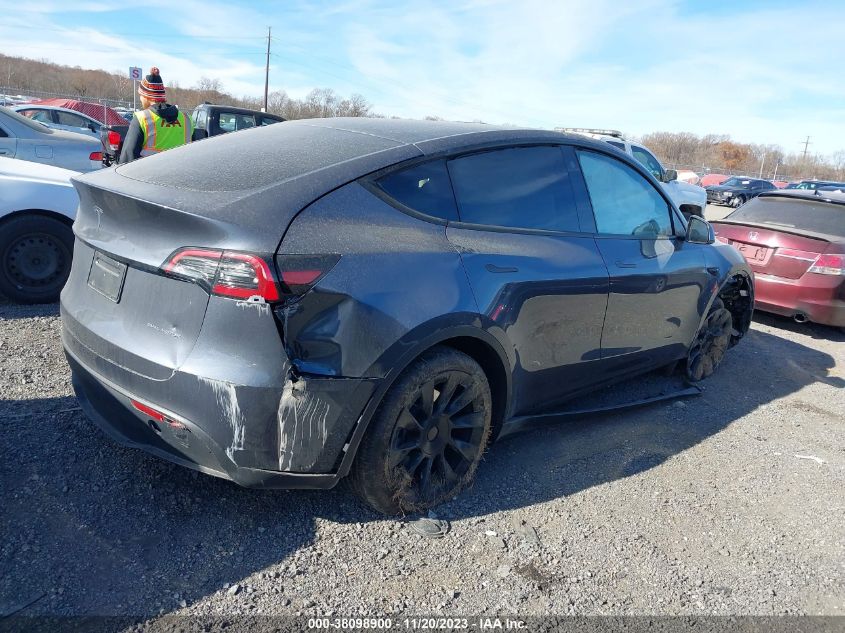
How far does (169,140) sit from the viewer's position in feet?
20.4

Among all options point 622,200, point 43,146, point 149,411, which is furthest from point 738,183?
point 149,411

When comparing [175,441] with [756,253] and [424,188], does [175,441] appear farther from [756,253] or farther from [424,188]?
[756,253]

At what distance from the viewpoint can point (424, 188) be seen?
2875 millimetres

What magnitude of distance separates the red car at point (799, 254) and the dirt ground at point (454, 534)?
3058 millimetres

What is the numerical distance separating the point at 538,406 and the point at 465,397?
2.19 feet

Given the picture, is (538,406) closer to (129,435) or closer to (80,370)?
(129,435)

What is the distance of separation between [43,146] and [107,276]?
518 centimetres

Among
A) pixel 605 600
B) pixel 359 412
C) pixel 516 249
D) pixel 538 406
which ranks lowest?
pixel 605 600

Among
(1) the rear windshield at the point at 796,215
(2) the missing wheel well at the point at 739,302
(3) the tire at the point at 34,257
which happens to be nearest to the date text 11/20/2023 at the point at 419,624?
(2) the missing wheel well at the point at 739,302

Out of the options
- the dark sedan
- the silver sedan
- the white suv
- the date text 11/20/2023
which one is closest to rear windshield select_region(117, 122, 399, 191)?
the date text 11/20/2023

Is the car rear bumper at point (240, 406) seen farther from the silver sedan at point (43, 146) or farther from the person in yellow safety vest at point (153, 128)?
the silver sedan at point (43, 146)

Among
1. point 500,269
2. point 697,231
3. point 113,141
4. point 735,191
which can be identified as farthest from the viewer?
point 735,191

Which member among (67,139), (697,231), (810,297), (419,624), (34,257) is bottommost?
→ (419,624)

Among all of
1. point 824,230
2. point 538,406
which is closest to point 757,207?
point 824,230
